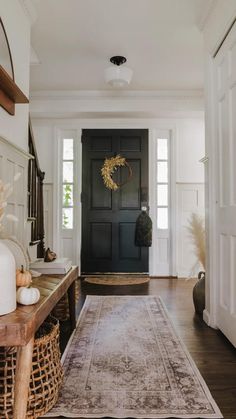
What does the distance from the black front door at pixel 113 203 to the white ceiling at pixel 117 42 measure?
873mm

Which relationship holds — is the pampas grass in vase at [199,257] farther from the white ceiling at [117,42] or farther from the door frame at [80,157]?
the white ceiling at [117,42]

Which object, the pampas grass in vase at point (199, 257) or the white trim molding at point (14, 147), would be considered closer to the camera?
the white trim molding at point (14, 147)

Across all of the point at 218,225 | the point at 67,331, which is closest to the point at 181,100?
the point at 218,225

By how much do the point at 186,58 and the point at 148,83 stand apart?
2.32ft

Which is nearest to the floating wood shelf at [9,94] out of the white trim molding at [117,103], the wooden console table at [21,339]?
the wooden console table at [21,339]

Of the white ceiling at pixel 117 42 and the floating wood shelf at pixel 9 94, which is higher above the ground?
the white ceiling at pixel 117 42

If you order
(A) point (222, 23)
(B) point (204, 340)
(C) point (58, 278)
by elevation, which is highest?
(A) point (222, 23)

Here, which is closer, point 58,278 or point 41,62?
point 58,278

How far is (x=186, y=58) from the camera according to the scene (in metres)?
3.45

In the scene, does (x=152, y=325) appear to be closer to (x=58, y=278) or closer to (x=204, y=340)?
(x=204, y=340)

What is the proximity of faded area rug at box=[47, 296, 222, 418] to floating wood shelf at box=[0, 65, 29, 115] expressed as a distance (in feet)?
5.45

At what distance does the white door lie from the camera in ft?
7.19

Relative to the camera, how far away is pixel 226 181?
2361 mm

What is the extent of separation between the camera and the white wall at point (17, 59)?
2139 mm
